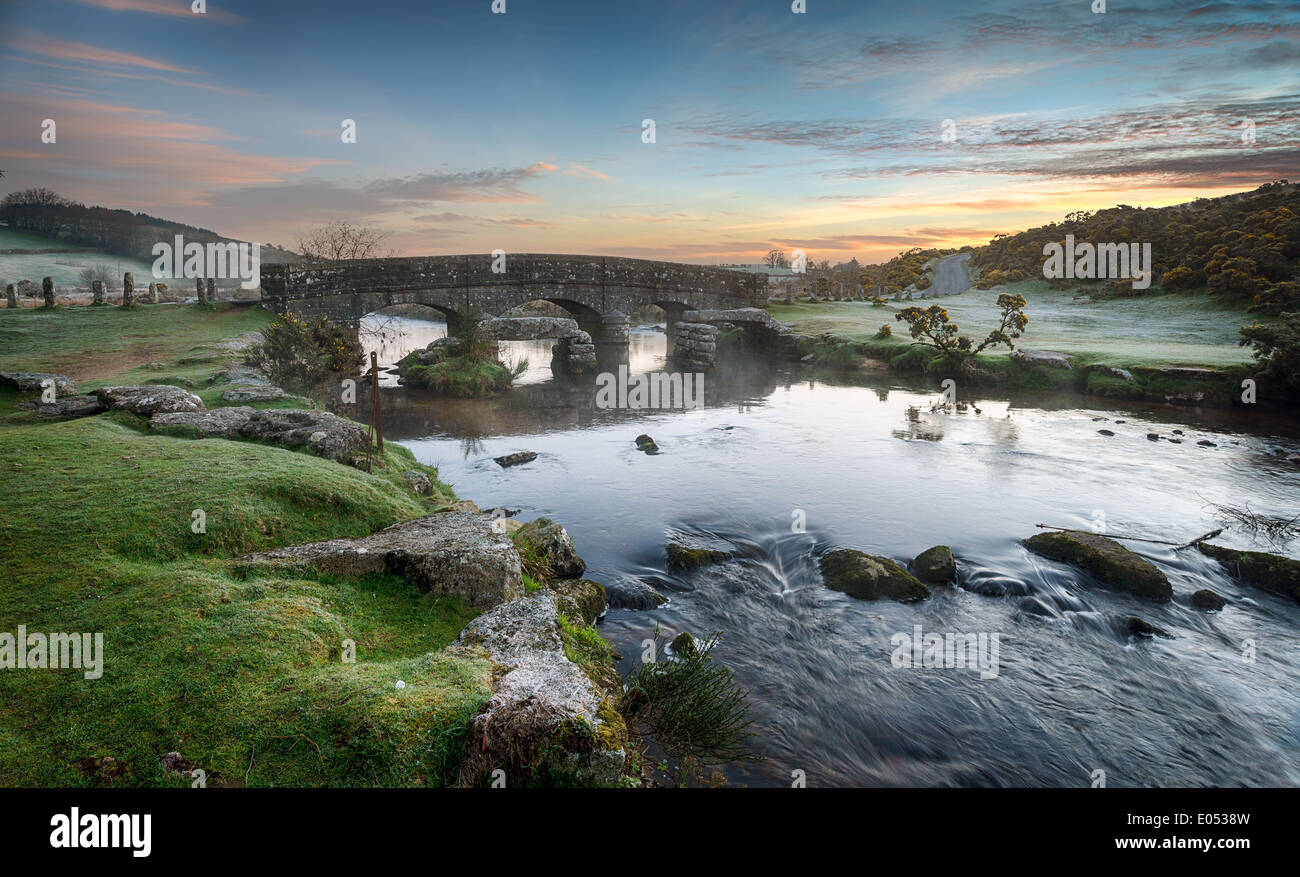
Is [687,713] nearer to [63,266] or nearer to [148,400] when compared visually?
[148,400]

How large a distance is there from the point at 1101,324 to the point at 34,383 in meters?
42.2

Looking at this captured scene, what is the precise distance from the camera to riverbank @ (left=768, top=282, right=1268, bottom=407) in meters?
23.0

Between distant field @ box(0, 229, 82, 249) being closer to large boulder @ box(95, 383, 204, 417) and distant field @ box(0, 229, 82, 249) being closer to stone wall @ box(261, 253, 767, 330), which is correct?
stone wall @ box(261, 253, 767, 330)

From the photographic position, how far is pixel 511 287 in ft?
105

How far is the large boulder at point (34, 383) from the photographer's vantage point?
1203cm

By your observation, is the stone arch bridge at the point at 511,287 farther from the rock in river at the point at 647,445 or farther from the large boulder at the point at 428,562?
the large boulder at the point at 428,562

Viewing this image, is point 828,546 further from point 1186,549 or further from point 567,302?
point 567,302

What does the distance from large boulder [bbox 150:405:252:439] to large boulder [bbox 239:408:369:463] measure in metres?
0.17

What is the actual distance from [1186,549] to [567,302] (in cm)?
2981

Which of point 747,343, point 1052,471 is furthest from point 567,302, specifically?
point 1052,471

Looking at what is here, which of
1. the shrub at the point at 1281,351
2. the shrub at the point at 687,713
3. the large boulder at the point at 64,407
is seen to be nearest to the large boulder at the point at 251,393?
the large boulder at the point at 64,407

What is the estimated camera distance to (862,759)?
6.63 m

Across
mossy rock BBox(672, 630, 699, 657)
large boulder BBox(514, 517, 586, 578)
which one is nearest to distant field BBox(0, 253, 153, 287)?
large boulder BBox(514, 517, 586, 578)
